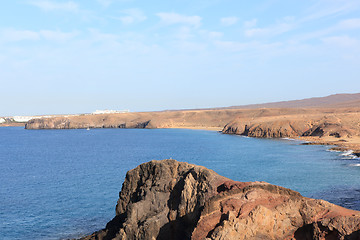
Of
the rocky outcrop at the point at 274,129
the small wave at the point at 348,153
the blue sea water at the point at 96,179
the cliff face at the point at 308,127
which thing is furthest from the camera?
the rocky outcrop at the point at 274,129

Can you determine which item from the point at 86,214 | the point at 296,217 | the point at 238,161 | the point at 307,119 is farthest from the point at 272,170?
the point at 307,119

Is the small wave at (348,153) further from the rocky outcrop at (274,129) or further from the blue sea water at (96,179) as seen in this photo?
the rocky outcrop at (274,129)

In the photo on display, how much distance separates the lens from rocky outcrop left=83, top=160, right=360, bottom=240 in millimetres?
15898

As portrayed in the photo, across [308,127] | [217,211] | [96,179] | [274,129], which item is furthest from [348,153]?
[217,211]

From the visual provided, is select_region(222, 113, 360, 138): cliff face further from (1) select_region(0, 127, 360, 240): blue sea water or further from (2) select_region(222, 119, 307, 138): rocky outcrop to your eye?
(1) select_region(0, 127, 360, 240): blue sea water

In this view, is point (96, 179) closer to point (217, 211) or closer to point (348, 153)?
point (217, 211)

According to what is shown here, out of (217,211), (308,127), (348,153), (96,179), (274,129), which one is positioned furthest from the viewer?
(274,129)

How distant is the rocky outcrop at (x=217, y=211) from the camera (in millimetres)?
15898

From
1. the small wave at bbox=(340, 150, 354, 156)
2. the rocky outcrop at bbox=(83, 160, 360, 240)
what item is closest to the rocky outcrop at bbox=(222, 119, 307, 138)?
the small wave at bbox=(340, 150, 354, 156)

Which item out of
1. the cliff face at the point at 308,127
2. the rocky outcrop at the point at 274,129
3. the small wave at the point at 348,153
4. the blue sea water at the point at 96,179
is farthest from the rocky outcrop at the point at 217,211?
the rocky outcrop at the point at 274,129

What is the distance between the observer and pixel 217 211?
17.1 metres

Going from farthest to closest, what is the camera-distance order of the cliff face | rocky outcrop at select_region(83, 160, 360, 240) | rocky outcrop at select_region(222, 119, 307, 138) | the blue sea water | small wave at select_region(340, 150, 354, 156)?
rocky outcrop at select_region(222, 119, 307, 138) < the cliff face < small wave at select_region(340, 150, 354, 156) < the blue sea water < rocky outcrop at select_region(83, 160, 360, 240)

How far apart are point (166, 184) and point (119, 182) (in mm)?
31330

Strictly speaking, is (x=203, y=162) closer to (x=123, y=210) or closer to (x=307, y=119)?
(x=123, y=210)
